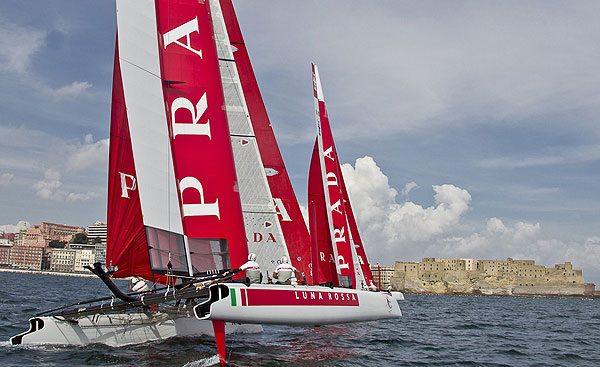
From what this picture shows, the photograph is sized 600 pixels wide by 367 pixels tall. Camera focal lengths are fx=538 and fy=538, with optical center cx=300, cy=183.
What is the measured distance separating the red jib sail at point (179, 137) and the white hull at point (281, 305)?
124 centimetres

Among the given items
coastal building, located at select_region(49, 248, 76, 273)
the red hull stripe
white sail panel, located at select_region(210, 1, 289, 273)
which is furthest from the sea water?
coastal building, located at select_region(49, 248, 76, 273)

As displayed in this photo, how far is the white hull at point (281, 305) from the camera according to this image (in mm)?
7387

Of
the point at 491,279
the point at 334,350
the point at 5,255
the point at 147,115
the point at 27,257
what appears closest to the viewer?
the point at 147,115

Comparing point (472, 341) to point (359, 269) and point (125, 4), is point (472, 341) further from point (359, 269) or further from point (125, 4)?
point (125, 4)

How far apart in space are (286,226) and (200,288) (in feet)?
18.8

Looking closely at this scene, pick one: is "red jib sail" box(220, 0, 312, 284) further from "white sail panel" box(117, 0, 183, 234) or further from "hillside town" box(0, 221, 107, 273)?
"hillside town" box(0, 221, 107, 273)

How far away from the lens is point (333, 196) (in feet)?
49.4

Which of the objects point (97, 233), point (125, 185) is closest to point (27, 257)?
point (97, 233)

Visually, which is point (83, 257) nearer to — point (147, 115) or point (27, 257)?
point (27, 257)

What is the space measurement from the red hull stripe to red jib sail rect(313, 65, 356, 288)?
4.11m

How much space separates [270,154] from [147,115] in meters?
4.58

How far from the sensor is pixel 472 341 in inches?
537

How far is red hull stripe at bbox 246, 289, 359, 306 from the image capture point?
7.84 m

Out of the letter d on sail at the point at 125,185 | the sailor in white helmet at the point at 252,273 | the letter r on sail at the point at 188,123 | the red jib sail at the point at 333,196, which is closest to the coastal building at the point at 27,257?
the red jib sail at the point at 333,196
